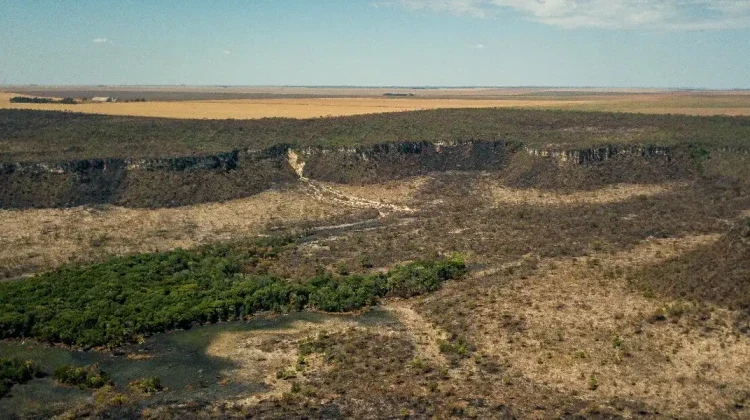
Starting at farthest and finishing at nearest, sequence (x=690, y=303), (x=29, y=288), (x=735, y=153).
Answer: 1. (x=735, y=153)
2. (x=29, y=288)
3. (x=690, y=303)

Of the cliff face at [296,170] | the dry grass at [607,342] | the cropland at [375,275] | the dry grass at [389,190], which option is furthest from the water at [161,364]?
the dry grass at [389,190]

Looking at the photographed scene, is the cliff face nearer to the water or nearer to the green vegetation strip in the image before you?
the green vegetation strip

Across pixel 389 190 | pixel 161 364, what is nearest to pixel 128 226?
pixel 389 190

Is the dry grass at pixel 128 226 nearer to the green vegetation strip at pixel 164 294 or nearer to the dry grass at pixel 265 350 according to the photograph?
the green vegetation strip at pixel 164 294

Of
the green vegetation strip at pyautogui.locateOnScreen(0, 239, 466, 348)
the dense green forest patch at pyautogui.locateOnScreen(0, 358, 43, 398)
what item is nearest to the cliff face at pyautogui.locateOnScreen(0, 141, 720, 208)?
the green vegetation strip at pyautogui.locateOnScreen(0, 239, 466, 348)

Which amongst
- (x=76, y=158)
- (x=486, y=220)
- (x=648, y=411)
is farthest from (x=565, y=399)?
(x=76, y=158)

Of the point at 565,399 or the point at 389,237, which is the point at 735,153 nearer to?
the point at 389,237

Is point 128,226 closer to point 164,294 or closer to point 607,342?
point 164,294
